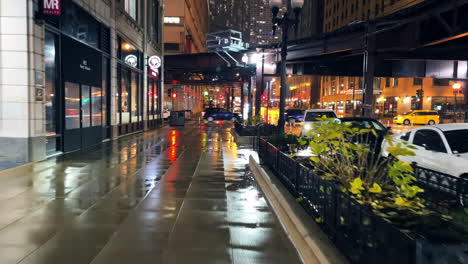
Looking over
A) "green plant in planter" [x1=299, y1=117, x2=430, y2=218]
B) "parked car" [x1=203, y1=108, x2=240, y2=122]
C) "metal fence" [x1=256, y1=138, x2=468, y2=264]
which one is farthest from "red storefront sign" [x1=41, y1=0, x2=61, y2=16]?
"parked car" [x1=203, y1=108, x2=240, y2=122]

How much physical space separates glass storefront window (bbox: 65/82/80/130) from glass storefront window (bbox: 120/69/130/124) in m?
6.65

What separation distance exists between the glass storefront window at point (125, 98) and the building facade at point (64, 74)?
61 millimetres

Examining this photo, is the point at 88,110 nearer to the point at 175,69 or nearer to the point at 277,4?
the point at 277,4

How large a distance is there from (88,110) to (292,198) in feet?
40.8

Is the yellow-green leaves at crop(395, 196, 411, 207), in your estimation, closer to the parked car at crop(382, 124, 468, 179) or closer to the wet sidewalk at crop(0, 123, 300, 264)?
the wet sidewalk at crop(0, 123, 300, 264)

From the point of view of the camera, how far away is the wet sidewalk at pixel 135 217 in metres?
4.63

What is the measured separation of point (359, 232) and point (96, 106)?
1580cm

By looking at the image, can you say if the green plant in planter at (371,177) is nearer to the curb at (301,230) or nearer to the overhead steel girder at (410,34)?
the curb at (301,230)

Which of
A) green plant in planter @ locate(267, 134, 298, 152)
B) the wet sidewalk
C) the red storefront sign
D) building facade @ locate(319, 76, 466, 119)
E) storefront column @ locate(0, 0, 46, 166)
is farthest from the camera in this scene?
building facade @ locate(319, 76, 466, 119)

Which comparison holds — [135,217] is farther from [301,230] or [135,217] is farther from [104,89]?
[104,89]

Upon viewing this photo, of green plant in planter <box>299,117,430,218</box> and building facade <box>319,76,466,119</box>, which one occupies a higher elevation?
building facade <box>319,76,466,119</box>

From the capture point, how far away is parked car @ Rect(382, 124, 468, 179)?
279 inches

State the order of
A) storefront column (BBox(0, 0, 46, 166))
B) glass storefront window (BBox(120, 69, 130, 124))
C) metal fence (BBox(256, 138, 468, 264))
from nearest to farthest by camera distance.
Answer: metal fence (BBox(256, 138, 468, 264)) < storefront column (BBox(0, 0, 46, 166)) < glass storefront window (BBox(120, 69, 130, 124))

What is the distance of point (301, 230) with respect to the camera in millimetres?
4816
